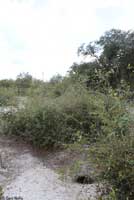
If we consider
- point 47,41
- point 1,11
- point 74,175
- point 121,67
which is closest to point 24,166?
point 74,175

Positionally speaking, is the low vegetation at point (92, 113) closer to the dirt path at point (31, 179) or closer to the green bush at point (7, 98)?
the green bush at point (7, 98)

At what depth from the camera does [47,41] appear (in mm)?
9602

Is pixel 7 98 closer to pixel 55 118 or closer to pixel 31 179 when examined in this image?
pixel 55 118

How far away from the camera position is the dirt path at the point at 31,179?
4.27 meters

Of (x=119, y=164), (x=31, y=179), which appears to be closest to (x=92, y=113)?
(x=119, y=164)

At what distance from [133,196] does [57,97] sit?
4.62 metres

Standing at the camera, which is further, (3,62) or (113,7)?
(3,62)

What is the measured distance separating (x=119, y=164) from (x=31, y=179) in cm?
209

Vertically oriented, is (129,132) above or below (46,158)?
above

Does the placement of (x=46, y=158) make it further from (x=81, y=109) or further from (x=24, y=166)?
(x=81, y=109)

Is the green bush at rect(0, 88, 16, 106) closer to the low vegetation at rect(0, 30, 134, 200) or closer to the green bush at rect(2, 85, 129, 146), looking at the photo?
the low vegetation at rect(0, 30, 134, 200)

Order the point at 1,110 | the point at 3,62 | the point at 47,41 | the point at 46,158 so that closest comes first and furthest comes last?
the point at 46,158 → the point at 1,110 → the point at 47,41 → the point at 3,62

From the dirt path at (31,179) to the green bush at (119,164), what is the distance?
564mm

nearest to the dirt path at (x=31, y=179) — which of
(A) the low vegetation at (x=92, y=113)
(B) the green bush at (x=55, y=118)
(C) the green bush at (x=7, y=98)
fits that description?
(B) the green bush at (x=55, y=118)
